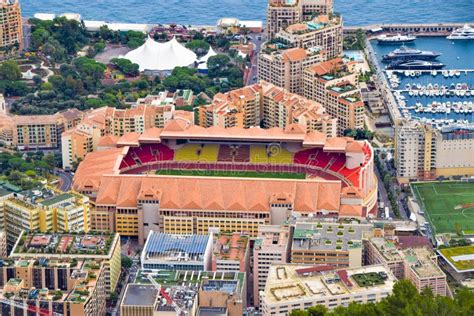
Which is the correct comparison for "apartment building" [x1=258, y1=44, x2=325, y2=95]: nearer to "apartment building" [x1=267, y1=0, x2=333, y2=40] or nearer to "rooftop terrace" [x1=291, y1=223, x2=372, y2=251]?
"apartment building" [x1=267, y1=0, x2=333, y2=40]

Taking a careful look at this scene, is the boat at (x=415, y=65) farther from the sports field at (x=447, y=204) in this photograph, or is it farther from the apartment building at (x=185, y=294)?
the apartment building at (x=185, y=294)

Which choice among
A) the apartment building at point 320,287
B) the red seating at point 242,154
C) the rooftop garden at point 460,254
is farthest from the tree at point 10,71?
the apartment building at point 320,287

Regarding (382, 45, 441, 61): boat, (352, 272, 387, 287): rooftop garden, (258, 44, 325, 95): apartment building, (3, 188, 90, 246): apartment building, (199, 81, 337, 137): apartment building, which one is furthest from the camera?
(382, 45, 441, 61): boat

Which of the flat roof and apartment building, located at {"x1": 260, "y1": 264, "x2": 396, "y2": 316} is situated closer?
apartment building, located at {"x1": 260, "y1": 264, "x2": 396, "y2": 316}

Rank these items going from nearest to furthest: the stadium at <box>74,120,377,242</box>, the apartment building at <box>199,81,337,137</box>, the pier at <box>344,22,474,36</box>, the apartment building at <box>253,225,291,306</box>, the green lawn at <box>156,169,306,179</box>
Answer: the apartment building at <box>253,225,291,306</box>
the stadium at <box>74,120,377,242</box>
the green lawn at <box>156,169,306,179</box>
the apartment building at <box>199,81,337,137</box>
the pier at <box>344,22,474,36</box>

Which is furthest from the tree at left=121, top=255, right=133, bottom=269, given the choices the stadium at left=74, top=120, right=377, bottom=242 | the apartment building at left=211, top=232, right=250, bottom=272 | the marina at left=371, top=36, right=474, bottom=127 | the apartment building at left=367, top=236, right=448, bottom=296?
the marina at left=371, top=36, right=474, bottom=127

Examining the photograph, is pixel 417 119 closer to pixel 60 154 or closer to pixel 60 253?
pixel 60 154

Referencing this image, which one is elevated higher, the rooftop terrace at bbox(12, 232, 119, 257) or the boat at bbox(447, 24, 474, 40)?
the boat at bbox(447, 24, 474, 40)
